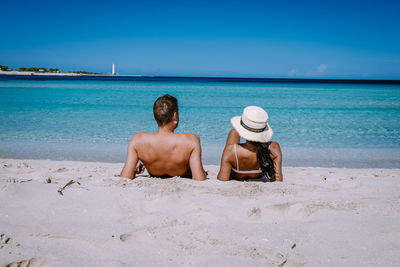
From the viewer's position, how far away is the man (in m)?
3.71

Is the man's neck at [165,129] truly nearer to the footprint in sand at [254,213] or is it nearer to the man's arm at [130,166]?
the man's arm at [130,166]

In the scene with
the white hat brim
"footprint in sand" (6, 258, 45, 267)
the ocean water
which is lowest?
the ocean water

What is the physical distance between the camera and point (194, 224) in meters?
2.62

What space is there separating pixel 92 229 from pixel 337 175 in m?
4.16

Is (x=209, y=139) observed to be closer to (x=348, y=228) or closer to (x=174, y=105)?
(x=174, y=105)

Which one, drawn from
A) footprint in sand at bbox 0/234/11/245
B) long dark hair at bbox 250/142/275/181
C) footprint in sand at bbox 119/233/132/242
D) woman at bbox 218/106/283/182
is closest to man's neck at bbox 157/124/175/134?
woman at bbox 218/106/283/182

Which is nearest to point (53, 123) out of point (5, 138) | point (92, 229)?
point (5, 138)

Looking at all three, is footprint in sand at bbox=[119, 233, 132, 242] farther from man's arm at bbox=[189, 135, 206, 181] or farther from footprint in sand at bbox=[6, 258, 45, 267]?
man's arm at bbox=[189, 135, 206, 181]

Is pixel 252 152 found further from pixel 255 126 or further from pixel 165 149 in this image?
pixel 165 149

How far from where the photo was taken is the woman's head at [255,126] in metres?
3.64

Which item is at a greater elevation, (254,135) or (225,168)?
(254,135)

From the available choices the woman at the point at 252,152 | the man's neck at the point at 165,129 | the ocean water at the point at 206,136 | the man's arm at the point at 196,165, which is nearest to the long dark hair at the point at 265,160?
the woman at the point at 252,152

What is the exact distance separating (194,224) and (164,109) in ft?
5.20

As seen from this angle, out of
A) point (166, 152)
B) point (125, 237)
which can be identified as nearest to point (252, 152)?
point (166, 152)
